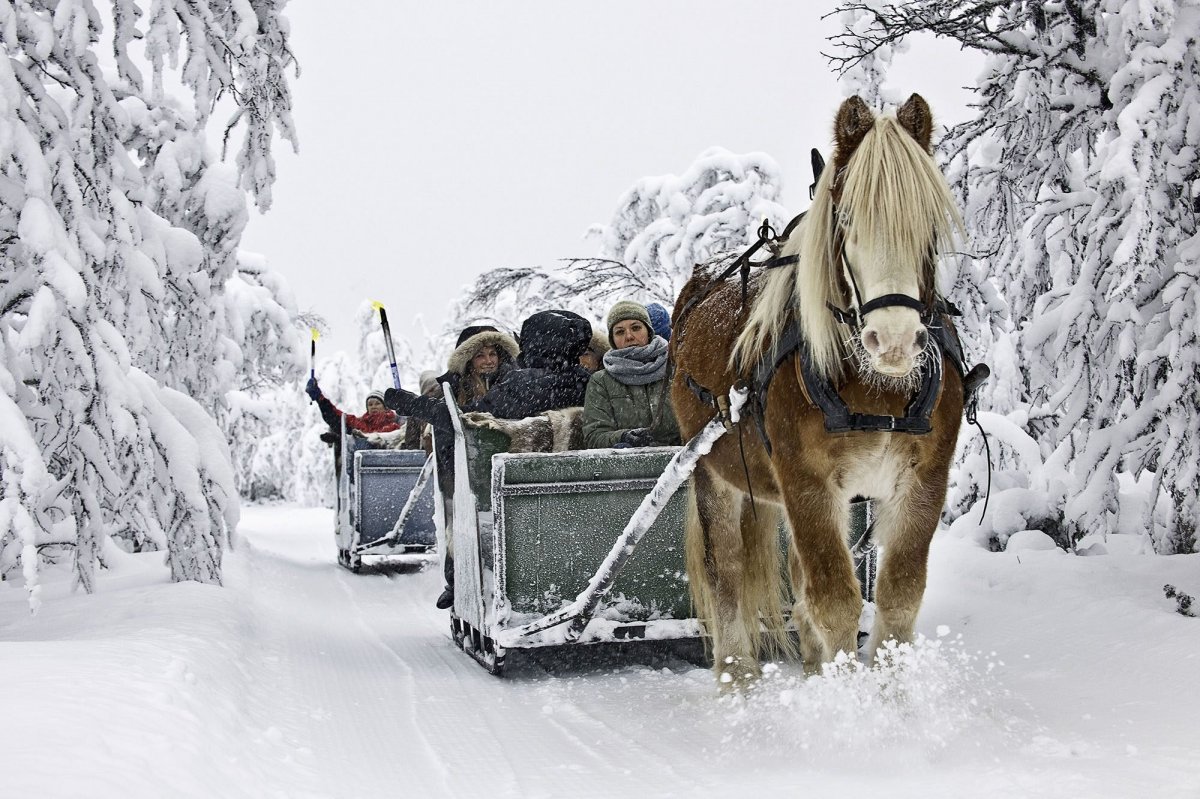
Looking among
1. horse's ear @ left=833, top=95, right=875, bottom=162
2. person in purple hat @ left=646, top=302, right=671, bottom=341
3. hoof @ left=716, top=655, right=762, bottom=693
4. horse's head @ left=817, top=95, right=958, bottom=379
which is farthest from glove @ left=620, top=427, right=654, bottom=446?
horse's ear @ left=833, top=95, right=875, bottom=162

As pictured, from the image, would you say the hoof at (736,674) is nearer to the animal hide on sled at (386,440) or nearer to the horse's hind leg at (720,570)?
the horse's hind leg at (720,570)

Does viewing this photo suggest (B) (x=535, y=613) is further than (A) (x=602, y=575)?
Yes

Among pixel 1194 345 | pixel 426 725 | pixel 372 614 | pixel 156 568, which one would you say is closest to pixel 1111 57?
pixel 1194 345

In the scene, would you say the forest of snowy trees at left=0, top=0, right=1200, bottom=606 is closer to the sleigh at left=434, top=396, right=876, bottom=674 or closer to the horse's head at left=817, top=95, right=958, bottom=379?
the horse's head at left=817, top=95, right=958, bottom=379

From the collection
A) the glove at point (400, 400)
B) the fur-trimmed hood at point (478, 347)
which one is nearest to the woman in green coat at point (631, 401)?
the glove at point (400, 400)

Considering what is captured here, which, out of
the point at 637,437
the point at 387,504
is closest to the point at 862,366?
the point at 637,437

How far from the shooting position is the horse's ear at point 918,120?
3748 mm

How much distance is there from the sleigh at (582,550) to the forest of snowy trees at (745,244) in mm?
1673

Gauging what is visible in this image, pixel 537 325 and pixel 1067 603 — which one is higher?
pixel 537 325

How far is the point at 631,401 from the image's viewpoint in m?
6.36

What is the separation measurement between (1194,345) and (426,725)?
427cm

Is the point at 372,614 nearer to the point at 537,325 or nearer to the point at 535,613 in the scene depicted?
the point at 537,325

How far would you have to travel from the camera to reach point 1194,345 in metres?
5.48

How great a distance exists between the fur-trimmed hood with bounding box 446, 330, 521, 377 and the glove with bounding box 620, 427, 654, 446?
2.17 metres
